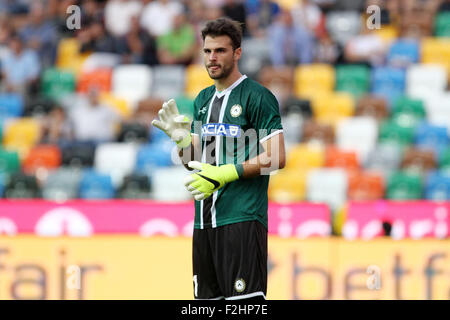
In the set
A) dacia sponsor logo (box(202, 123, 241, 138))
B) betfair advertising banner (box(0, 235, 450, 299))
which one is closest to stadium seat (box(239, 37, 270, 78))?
betfair advertising banner (box(0, 235, 450, 299))

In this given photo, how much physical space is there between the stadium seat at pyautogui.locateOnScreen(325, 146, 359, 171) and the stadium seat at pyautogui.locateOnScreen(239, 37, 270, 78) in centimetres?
207

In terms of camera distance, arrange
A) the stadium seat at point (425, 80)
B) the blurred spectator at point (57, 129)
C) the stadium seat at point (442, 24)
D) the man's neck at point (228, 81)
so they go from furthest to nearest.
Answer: the stadium seat at point (442, 24)
the stadium seat at point (425, 80)
the blurred spectator at point (57, 129)
the man's neck at point (228, 81)

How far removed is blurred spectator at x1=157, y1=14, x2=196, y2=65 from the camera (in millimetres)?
13680

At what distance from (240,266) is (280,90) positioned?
332 inches

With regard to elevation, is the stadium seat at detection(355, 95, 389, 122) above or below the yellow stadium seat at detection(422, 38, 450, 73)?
below

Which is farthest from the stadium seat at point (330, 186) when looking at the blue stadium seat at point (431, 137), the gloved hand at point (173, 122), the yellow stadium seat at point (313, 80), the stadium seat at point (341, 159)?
the gloved hand at point (173, 122)

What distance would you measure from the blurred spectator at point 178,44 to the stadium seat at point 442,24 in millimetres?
4098

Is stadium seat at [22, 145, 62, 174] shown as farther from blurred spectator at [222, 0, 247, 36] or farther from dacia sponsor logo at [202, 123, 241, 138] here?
dacia sponsor logo at [202, 123, 241, 138]

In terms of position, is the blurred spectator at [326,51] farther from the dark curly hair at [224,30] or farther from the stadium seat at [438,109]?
the dark curly hair at [224,30]

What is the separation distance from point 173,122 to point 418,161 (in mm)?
7411

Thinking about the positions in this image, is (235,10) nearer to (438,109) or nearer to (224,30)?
(438,109)

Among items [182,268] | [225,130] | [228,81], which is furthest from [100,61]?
[225,130]

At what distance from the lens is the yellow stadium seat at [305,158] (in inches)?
460

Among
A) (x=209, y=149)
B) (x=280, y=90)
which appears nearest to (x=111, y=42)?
(x=280, y=90)
